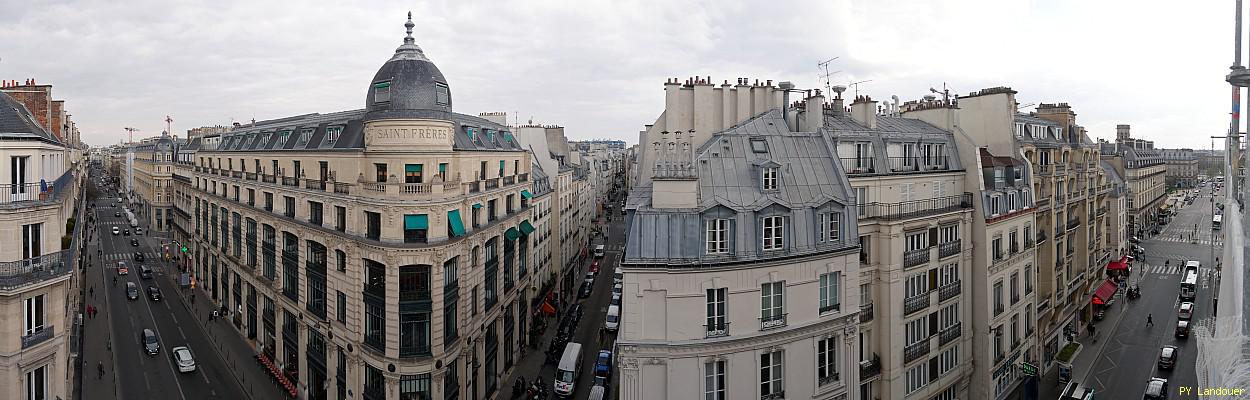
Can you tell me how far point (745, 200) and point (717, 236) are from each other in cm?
214

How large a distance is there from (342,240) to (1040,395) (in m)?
44.1

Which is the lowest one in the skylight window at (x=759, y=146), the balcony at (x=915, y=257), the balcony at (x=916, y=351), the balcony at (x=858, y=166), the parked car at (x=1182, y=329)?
the parked car at (x=1182, y=329)

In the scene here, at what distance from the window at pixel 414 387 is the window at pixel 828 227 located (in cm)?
2175

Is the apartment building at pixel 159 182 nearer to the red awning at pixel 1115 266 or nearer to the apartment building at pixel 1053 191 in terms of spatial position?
the apartment building at pixel 1053 191

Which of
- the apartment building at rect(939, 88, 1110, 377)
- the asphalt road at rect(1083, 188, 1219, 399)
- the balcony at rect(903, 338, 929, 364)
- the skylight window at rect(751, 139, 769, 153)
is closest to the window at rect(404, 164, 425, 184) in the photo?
the skylight window at rect(751, 139, 769, 153)

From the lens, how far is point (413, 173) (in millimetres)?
34906

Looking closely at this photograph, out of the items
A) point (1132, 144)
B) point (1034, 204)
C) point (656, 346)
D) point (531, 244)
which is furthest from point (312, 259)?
point (1132, 144)

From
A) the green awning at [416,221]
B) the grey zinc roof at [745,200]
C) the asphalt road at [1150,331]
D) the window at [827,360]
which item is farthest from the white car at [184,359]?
the asphalt road at [1150,331]

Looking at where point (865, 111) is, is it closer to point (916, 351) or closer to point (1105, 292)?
point (916, 351)

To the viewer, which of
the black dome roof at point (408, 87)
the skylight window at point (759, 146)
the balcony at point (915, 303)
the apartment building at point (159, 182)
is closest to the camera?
the skylight window at point (759, 146)

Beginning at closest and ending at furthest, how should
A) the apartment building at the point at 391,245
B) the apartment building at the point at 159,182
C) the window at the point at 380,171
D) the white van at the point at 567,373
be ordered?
the apartment building at the point at 391,245 < the window at the point at 380,171 < the white van at the point at 567,373 < the apartment building at the point at 159,182

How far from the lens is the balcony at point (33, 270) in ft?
80.0

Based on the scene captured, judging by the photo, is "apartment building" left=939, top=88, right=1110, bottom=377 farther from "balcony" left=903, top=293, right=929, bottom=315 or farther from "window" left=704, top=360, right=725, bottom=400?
"window" left=704, top=360, right=725, bottom=400

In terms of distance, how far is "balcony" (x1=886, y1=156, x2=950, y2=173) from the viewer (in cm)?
3284
